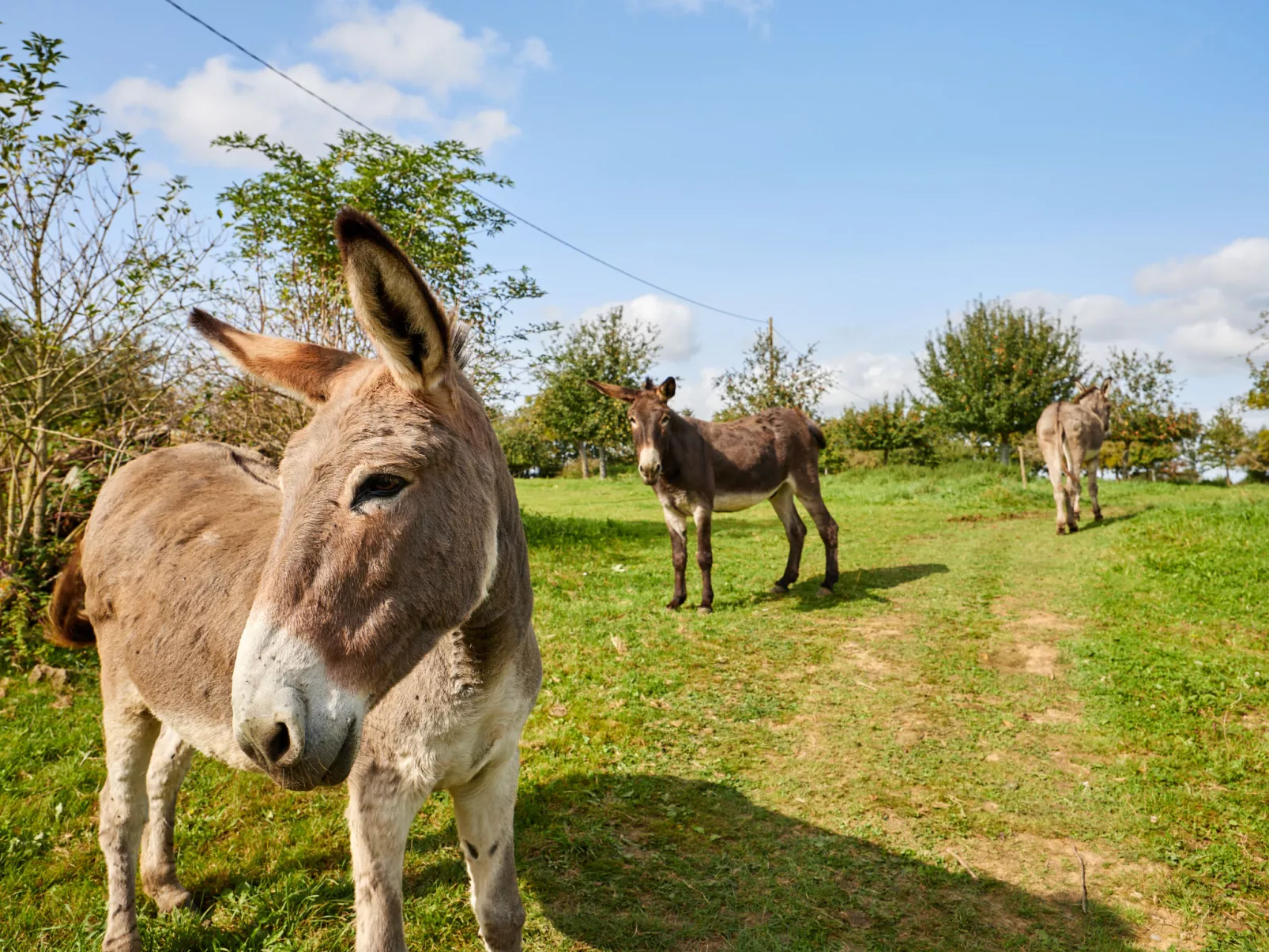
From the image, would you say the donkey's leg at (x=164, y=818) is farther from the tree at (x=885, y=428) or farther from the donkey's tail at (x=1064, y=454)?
the tree at (x=885, y=428)

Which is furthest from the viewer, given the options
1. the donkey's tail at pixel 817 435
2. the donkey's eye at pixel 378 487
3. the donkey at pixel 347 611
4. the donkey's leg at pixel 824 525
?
the donkey's tail at pixel 817 435

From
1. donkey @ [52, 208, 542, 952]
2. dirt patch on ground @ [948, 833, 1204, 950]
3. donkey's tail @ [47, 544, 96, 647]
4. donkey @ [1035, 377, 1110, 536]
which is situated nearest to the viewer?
donkey @ [52, 208, 542, 952]

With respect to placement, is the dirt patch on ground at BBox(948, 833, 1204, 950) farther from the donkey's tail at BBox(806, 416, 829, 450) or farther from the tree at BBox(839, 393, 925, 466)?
the tree at BBox(839, 393, 925, 466)

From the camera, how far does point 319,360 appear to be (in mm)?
2164

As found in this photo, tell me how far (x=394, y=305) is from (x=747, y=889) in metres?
3.28

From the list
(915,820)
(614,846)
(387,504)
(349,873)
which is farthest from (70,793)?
(915,820)

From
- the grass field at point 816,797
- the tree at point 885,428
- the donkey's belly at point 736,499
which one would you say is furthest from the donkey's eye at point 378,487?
the tree at point 885,428

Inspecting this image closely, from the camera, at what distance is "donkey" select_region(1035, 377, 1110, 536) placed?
12617 millimetres

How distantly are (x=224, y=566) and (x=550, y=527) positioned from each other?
34.1ft

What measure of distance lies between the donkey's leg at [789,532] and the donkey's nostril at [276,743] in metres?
8.04

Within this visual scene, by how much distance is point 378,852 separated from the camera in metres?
2.15

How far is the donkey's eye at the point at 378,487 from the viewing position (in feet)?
5.56

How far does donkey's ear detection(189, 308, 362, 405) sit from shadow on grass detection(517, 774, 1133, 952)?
2.66 metres

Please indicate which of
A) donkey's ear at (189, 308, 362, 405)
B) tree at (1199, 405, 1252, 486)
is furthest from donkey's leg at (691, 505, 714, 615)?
tree at (1199, 405, 1252, 486)
